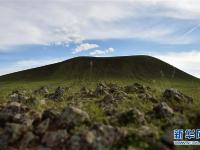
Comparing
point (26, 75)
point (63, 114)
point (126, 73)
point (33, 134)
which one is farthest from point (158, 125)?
point (26, 75)

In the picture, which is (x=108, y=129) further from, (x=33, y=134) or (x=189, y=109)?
(x=189, y=109)

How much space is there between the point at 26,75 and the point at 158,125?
109285 mm

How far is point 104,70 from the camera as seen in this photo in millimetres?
121500

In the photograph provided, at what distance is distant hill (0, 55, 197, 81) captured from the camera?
375ft

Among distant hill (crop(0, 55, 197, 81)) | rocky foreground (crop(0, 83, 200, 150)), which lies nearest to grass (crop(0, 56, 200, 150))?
distant hill (crop(0, 55, 197, 81))

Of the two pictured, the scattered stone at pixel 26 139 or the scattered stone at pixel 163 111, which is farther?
the scattered stone at pixel 163 111

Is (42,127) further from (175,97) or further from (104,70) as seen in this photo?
(104,70)

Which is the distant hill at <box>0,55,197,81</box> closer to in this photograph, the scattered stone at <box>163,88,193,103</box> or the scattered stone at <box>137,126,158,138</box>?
the scattered stone at <box>163,88,193,103</box>

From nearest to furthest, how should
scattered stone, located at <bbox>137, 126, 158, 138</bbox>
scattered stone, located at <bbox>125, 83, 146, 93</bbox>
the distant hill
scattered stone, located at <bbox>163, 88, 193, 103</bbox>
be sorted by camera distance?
1. scattered stone, located at <bbox>137, 126, 158, 138</bbox>
2. scattered stone, located at <bbox>163, 88, 193, 103</bbox>
3. scattered stone, located at <bbox>125, 83, 146, 93</bbox>
4. the distant hill

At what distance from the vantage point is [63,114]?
2070 cm

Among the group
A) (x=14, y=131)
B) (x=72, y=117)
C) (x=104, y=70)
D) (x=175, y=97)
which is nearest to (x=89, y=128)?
(x=72, y=117)

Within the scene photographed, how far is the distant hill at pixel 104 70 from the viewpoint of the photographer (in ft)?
375

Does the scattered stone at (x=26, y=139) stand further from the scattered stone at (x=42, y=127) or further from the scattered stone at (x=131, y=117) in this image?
the scattered stone at (x=131, y=117)

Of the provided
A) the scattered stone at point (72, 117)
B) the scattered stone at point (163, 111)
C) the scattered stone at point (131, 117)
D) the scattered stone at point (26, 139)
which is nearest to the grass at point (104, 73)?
the scattered stone at point (163, 111)
